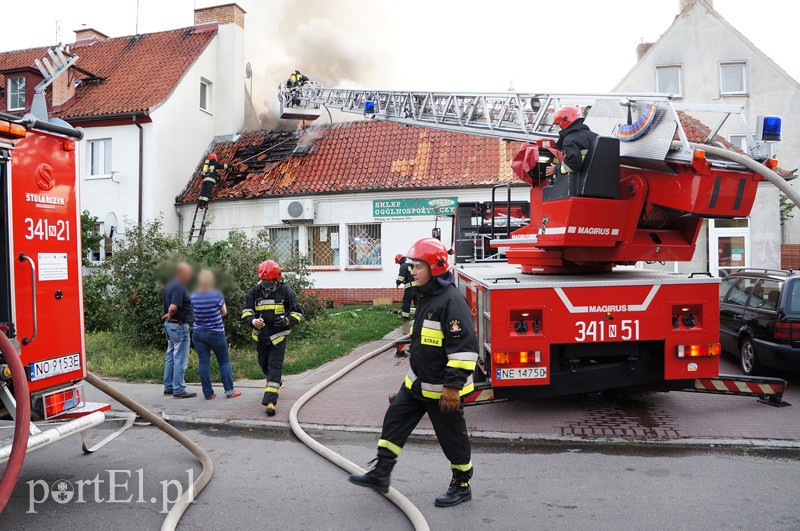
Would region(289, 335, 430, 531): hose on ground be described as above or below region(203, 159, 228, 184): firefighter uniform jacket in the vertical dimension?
below

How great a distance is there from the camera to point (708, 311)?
6293 millimetres

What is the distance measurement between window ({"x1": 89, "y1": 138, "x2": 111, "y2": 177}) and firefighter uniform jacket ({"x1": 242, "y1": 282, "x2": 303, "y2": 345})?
1525 cm

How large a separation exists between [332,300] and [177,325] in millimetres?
10870

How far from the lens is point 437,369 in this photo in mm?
4434

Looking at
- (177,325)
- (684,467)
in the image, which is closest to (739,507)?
(684,467)

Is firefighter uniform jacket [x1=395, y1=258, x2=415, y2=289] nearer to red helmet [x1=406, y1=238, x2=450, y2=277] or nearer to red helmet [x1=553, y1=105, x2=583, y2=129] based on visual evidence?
red helmet [x1=553, y1=105, x2=583, y2=129]

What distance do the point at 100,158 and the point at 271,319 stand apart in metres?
16.0

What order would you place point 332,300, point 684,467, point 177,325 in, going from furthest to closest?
point 332,300 → point 177,325 → point 684,467

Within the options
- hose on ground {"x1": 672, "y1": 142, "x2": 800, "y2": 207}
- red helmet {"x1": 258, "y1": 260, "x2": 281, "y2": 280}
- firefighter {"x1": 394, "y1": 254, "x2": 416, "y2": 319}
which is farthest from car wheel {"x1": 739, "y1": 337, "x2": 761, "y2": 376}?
red helmet {"x1": 258, "y1": 260, "x2": 281, "y2": 280}

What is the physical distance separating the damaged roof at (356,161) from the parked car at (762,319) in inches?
360

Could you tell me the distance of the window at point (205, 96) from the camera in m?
22.4

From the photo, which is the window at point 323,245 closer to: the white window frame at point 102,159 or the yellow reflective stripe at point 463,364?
the white window frame at point 102,159

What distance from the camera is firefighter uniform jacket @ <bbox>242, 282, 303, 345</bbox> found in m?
7.09

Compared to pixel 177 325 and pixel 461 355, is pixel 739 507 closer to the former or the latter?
pixel 461 355
